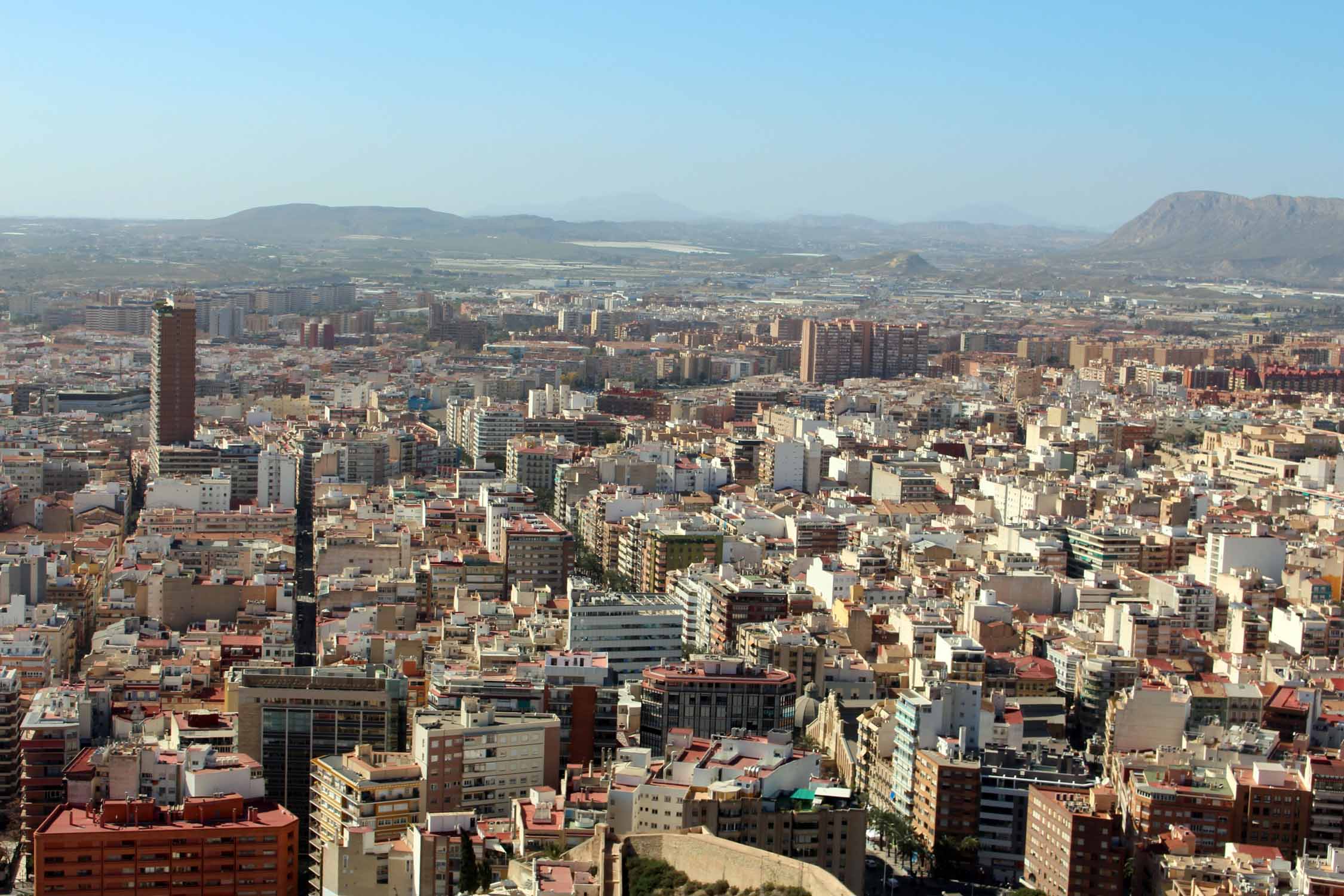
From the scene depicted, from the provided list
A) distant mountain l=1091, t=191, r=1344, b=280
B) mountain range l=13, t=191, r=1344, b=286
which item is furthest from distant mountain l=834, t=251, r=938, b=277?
distant mountain l=1091, t=191, r=1344, b=280

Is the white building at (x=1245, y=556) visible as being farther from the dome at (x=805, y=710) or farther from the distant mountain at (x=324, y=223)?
the distant mountain at (x=324, y=223)

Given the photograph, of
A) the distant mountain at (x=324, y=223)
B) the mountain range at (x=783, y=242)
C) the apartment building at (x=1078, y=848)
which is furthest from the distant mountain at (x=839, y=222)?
the apartment building at (x=1078, y=848)

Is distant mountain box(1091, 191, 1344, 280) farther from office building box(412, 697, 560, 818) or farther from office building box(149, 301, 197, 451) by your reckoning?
office building box(412, 697, 560, 818)

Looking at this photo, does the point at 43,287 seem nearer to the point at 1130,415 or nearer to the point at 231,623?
the point at 1130,415

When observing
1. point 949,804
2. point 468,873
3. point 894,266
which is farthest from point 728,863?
point 894,266

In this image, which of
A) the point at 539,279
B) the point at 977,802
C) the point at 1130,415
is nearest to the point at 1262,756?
the point at 977,802

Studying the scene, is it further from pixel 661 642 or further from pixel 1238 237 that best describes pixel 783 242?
pixel 661 642

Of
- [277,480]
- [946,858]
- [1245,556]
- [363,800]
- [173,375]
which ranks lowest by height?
[946,858]
